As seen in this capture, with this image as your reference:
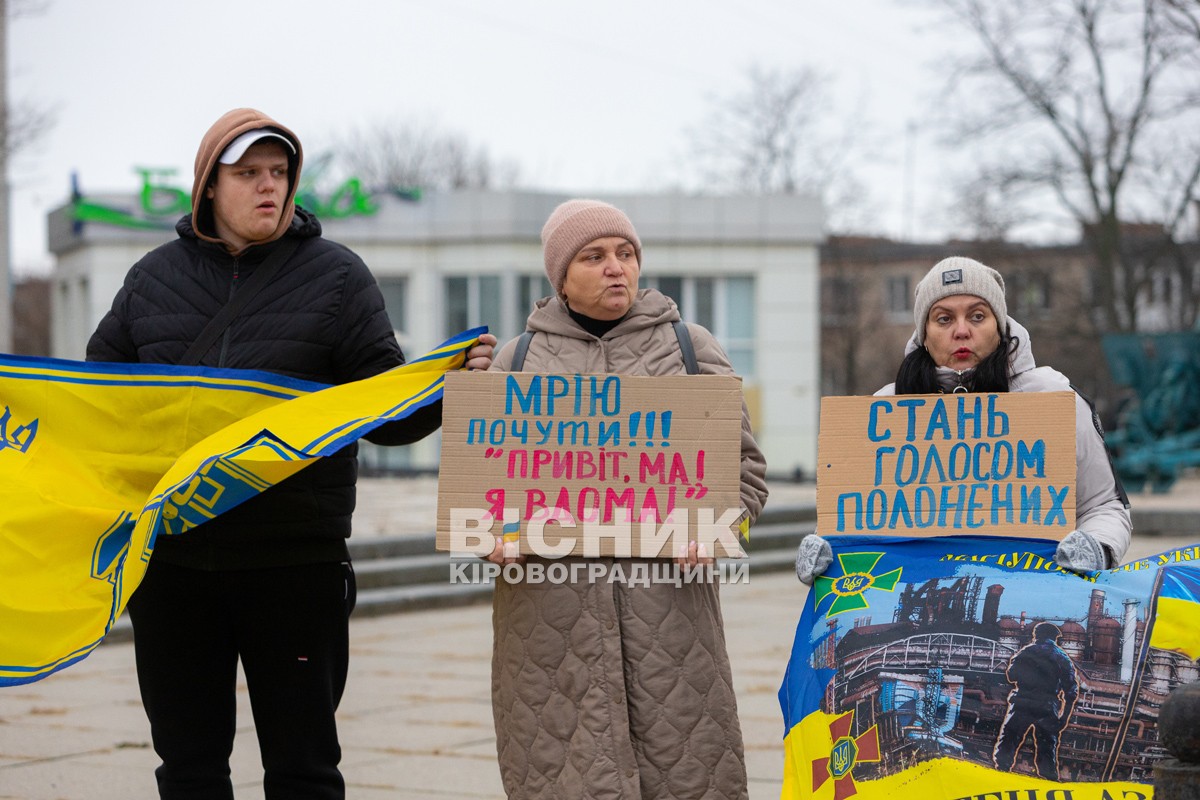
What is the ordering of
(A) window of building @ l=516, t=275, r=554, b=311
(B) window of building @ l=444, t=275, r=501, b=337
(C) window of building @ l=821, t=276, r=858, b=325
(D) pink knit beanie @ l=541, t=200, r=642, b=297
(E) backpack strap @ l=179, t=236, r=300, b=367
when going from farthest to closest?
(C) window of building @ l=821, t=276, r=858, b=325, (A) window of building @ l=516, t=275, r=554, b=311, (B) window of building @ l=444, t=275, r=501, b=337, (E) backpack strap @ l=179, t=236, r=300, b=367, (D) pink knit beanie @ l=541, t=200, r=642, b=297

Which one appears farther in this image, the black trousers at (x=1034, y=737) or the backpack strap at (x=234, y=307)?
the backpack strap at (x=234, y=307)

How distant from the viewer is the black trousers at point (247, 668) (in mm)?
4070

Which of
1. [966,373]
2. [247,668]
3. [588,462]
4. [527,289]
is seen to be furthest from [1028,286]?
[247,668]

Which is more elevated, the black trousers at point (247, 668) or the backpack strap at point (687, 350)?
the backpack strap at point (687, 350)

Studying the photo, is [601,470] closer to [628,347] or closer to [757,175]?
[628,347]

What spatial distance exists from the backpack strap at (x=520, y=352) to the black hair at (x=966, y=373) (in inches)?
38.9

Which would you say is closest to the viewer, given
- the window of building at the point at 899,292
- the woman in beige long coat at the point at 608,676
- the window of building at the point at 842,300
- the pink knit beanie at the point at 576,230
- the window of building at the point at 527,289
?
the woman in beige long coat at the point at 608,676

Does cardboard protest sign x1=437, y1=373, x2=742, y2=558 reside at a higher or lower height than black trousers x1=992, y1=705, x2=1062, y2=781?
higher

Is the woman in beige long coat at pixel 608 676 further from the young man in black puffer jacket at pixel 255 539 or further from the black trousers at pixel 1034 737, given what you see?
the black trousers at pixel 1034 737

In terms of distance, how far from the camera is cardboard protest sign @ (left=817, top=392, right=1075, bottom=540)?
3955 millimetres

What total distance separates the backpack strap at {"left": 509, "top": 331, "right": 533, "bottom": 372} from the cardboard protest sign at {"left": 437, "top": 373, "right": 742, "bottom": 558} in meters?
0.09

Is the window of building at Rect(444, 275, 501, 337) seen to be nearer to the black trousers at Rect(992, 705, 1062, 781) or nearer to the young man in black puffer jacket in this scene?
the young man in black puffer jacket

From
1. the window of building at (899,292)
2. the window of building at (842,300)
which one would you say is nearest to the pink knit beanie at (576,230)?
the window of building at (842,300)

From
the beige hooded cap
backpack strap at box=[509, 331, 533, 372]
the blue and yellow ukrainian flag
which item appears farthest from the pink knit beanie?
the beige hooded cap
